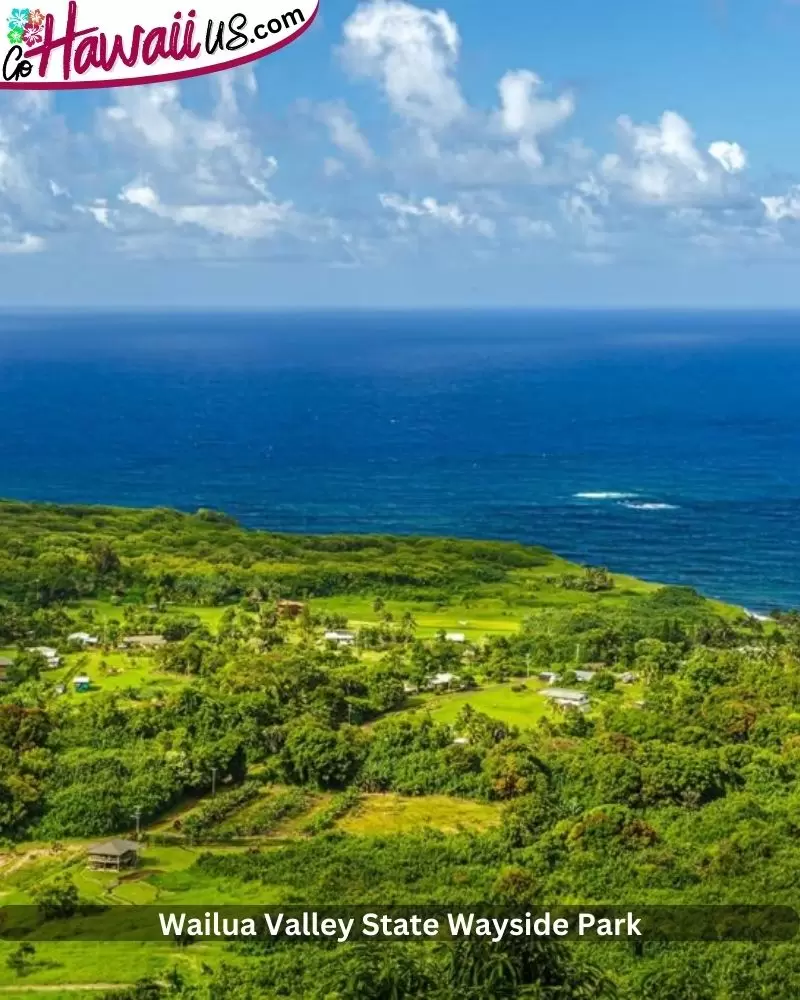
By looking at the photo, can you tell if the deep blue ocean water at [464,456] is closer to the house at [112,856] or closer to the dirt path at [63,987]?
the house at [112,856]

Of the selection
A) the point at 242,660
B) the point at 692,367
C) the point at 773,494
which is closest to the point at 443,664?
the point at 242,660

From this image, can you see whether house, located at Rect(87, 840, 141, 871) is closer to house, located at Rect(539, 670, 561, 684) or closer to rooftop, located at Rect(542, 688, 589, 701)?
rooftop, located at Rect(542, 688, 589, 701)

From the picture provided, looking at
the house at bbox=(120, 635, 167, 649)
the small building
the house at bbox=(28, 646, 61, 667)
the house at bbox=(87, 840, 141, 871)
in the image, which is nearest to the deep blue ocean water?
the small building

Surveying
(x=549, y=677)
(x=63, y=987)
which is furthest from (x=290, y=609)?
(x=63, y=987)

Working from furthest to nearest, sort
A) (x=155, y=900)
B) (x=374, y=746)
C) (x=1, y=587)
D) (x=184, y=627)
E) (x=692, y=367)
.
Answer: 1. (x=692, y=367)
2. (x=1, y=587)
3. (x=184, y=627)
4. (x=374, y=746)
5. (x=155, y=900)

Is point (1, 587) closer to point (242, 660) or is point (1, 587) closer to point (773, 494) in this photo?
point (242, 660)

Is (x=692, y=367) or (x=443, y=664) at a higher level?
(x=692, y=367)
